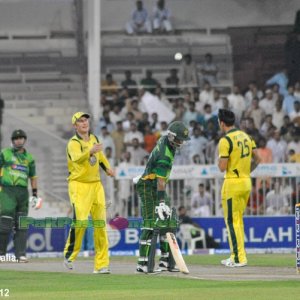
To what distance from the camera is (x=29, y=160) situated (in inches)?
920

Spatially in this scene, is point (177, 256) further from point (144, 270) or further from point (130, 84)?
point (130, 84)

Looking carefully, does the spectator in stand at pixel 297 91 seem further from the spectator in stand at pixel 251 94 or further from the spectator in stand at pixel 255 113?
the spectator in stand at pixel 255 113

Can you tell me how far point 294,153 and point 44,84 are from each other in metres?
10.1

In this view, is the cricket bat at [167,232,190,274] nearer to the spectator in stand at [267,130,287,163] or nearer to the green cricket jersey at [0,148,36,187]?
the green cricket jersey at [0,148,36,187]

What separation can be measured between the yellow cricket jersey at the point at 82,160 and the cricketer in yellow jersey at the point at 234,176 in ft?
6.49

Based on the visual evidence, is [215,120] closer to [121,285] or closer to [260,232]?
[260,232]

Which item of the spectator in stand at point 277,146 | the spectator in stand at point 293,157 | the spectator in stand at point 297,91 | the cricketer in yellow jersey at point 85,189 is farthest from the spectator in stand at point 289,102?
the cricketer in yellow jersey at point 85,189

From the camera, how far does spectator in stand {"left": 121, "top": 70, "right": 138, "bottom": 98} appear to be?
3672 cm

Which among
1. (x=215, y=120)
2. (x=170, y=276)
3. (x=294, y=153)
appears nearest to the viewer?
(x=170, y=276)

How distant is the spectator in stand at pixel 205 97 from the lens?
1382 inches

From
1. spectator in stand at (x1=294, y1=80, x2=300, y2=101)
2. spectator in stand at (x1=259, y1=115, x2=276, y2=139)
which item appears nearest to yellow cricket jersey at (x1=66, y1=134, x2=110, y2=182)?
spectator in stand at (x1=259, y1=115, x2=276, y2=139)

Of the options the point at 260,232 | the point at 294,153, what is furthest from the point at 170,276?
the point at 294,153

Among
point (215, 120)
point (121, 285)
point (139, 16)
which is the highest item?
point (139, 16)

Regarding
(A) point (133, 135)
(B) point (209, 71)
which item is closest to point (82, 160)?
(A) point (133, 135)
